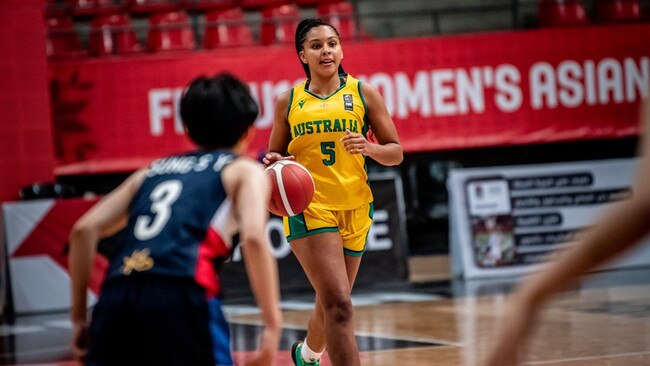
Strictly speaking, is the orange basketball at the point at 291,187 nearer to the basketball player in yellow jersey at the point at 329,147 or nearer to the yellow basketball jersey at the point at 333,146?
the basketball player in yellow jersey at the point at 329,147

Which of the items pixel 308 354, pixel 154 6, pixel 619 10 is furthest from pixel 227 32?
pixel 308 354

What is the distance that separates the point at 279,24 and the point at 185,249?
12.5 meters

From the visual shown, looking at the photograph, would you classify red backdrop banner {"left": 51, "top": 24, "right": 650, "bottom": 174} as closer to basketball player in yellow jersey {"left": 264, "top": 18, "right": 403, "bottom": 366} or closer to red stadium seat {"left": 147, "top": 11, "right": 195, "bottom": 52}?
red stadium seat {"left": 147, "top": 11, "right": 195, "bottom": 52}

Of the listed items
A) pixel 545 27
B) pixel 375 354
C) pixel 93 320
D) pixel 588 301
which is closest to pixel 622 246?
pixel 93 320

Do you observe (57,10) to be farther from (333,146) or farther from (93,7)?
(333,146)

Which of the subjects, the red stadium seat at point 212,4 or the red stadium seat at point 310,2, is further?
the red stadium seat at point 310,2

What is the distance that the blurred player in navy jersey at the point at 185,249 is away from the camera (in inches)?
136

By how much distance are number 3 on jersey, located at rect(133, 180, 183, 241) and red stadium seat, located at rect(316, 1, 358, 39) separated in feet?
39.5

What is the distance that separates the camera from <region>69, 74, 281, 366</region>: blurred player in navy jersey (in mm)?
3455

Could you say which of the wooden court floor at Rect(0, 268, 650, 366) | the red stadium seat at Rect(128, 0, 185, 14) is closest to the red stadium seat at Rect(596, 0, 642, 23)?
the wooden court floor at Rect(0, 268, 650, 366)

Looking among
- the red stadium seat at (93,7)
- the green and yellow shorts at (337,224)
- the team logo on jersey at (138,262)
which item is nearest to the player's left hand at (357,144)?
the green and yellow shorts at (337,224)

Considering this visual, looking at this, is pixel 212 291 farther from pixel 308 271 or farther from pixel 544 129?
pixel 544 129

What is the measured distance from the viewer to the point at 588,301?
36.0 ft

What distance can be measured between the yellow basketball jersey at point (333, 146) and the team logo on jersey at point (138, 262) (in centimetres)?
271
